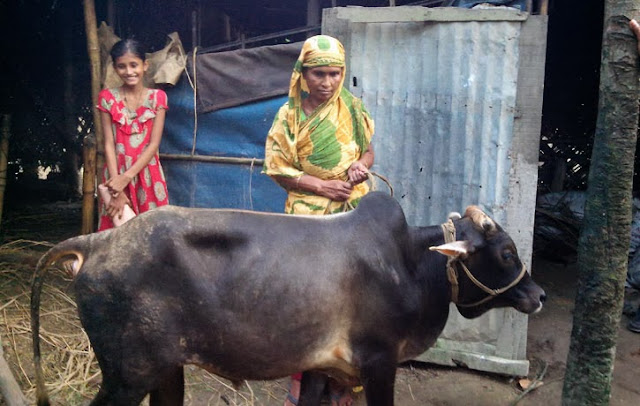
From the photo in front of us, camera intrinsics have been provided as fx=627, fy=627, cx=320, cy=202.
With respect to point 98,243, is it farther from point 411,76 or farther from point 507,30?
point 507,30

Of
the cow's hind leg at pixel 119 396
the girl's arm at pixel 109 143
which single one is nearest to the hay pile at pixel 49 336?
the girl's arm at pixel 109 143

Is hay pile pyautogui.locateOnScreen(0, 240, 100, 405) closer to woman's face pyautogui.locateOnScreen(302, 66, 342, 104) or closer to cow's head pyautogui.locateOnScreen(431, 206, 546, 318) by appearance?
woman's face pyautogui.locateOnScreen(302, 66, 342, 104)

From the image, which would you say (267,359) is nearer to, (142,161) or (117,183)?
(117,183)

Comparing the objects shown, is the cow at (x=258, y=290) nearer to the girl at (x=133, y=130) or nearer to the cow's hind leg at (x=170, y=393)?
the cow's hind leg at (x=170, y=393)

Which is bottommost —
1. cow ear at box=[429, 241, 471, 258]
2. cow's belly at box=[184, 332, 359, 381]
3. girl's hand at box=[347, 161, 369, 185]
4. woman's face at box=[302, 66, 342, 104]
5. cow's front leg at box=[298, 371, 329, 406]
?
cow's front leg at box=[298, 371, 329, 406]

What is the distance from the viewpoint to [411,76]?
15.2 feet

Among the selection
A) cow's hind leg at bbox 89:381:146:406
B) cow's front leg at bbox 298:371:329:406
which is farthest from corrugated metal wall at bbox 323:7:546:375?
cow's hind leg at bbox 89:381:146:406

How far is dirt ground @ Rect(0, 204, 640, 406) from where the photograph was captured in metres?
4.24

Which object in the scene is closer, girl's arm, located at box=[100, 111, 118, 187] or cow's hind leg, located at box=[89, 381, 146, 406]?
cow's hind leg, located at box=[89, 381, 146, 406]

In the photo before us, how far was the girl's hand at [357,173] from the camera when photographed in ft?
10.8

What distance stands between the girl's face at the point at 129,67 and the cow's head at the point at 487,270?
2712 millimetres

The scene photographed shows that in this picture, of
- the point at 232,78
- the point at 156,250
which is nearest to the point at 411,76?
the point at 232,78

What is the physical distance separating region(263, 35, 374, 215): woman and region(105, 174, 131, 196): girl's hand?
1.48 meters

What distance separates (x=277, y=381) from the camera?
4.56 m
